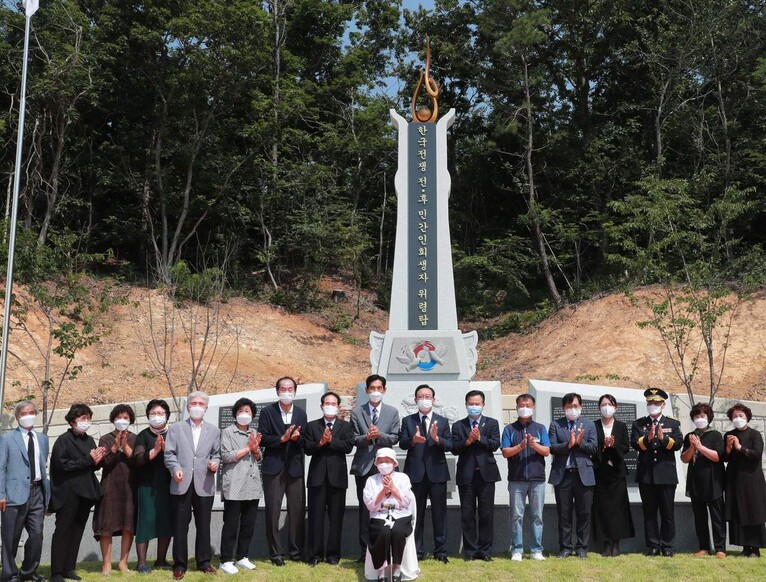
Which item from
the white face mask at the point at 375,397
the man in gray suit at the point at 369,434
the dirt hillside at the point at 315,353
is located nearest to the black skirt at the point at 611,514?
the man in gray suit at the point at 369,434

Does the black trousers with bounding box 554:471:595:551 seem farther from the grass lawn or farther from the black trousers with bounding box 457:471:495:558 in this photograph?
the black trousers with bounding box 457:471:495:558

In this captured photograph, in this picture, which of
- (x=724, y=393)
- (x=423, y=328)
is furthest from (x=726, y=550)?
(x=724, y=393)

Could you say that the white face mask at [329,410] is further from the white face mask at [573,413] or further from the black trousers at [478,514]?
the white face mask at [573,413]

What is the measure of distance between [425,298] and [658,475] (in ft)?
12.3

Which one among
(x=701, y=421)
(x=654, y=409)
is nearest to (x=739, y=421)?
(x=701, y=421)

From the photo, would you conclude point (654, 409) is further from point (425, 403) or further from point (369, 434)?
point (369, 434)

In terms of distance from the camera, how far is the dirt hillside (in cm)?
1576

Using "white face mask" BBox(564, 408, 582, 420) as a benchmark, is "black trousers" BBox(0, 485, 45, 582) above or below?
below

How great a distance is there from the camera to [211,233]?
75.6 ft

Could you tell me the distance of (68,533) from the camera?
18.3 feet

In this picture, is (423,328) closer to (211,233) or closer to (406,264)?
(406,264)

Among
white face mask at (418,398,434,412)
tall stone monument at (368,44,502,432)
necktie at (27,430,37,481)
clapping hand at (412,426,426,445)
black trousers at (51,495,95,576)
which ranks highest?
tall stone monument at (368,44,502,432)

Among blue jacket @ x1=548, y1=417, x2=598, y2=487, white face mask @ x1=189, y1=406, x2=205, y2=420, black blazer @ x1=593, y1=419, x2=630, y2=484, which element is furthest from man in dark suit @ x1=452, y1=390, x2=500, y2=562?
white face mask @ x1=189, y1=406, x2=205, y2=420

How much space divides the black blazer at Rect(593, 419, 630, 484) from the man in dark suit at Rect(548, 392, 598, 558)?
115mm
